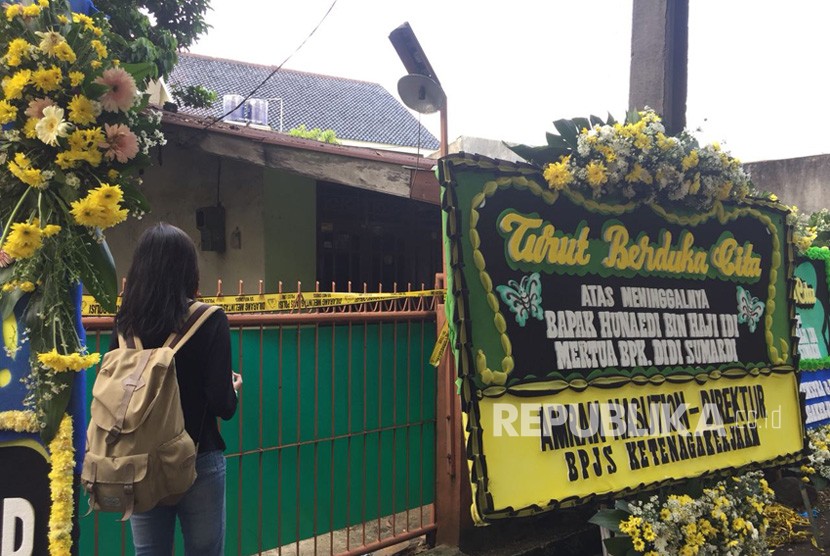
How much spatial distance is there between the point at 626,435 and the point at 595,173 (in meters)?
1.46

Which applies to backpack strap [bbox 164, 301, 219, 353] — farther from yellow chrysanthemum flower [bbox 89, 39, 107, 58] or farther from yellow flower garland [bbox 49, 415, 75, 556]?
yellow chrysanthemum flower [bbox 89, 39, 107, 58]

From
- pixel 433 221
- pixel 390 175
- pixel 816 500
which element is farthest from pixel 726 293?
pixel 433 221

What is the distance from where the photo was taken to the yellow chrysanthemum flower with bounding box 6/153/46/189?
203 centimetres

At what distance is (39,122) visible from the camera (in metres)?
2.02

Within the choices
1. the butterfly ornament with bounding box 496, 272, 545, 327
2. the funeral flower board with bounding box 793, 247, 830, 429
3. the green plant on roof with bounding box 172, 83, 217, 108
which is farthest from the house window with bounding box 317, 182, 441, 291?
the butterfly ornament with bounding box 496, 272, 545, 327

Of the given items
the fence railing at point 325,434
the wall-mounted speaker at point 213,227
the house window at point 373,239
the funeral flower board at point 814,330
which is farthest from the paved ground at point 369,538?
the wall-mounted speaker at point 213,227

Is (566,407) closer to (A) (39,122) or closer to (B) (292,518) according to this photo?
(B) (292,518)

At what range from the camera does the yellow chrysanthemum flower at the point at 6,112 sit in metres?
2.02

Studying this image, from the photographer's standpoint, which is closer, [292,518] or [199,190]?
[292,518]

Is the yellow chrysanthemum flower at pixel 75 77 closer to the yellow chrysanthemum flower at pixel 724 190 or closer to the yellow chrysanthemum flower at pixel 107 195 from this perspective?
the yellow chrysanthemum flower at pixel 107 195

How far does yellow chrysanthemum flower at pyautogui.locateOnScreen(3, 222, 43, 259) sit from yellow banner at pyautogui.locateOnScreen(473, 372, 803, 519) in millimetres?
1955

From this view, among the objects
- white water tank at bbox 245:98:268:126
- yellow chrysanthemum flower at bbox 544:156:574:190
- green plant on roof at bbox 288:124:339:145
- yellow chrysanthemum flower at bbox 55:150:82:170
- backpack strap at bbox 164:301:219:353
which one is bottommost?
backpack strap at bbox 164:301:219:353

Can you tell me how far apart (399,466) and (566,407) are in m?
1.08

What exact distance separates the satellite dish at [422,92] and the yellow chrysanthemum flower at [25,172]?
2.55 metres
